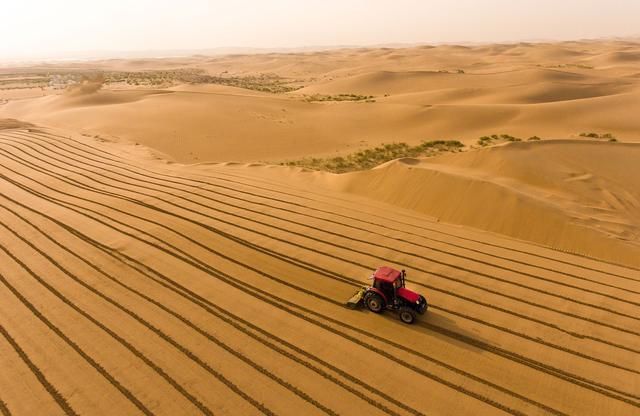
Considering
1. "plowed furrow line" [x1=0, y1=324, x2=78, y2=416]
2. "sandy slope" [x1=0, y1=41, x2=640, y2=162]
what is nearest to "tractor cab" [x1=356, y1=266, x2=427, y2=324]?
"plowed furrow line" [x1=0, y1=324, x2=78, y2=416]

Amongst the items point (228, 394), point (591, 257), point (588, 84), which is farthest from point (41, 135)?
point (588, 84)

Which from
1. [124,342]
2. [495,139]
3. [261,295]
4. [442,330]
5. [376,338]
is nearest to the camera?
[124,342]

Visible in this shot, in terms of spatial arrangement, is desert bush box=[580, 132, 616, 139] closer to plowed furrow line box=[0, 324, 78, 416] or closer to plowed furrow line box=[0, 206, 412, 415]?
plowed furrow line box=[0, 206, 412, 415]

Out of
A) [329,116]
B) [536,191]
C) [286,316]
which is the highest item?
[329,116]

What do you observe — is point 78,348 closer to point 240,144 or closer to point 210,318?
point 210,318

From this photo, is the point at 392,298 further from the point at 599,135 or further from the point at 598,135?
the point at 599,135

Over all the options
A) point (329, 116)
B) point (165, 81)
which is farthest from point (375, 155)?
point (165, 81)

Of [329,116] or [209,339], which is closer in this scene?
[209,339]

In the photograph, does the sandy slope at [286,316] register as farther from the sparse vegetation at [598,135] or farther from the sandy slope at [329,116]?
the sparse vegetation at [598,135]
